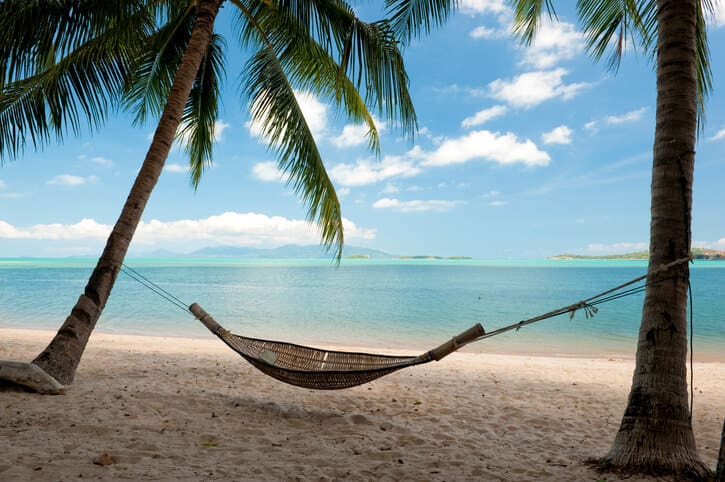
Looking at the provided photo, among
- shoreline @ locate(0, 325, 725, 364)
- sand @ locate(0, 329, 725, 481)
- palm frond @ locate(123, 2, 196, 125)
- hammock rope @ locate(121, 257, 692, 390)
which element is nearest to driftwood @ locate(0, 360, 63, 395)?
sand @ locate(0, 329, 725, 481)

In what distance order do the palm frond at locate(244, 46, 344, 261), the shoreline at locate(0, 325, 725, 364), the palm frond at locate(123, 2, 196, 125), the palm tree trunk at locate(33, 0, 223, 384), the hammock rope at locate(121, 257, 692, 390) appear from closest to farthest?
the hammock rope at locate(121, 257, 692, 390) → the palm tree trunk at locate(33, 0, 223, 384) → the palm frond at locate(244, 46, 344, 261) → the palm frond at locate(123, 2, 196, 125) → the shoreline at locate(0, 325, 725, 364)

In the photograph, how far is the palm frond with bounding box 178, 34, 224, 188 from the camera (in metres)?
4.97

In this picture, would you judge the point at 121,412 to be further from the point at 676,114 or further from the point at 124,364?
the point at 676,114

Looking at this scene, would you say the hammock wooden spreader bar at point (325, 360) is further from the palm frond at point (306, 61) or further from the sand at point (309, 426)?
the palm frond at point (306, 61)

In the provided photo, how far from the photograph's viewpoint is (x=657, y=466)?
1834mm

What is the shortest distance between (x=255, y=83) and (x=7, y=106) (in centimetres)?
186

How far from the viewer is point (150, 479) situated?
1664mm

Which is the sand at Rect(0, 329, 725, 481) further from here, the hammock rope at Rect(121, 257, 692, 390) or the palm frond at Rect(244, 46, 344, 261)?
the palm frond at Rect(244, 46, 344, 261)

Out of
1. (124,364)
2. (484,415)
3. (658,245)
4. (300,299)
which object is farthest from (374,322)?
(658,245)

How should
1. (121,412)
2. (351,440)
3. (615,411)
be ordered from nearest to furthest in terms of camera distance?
(351,440)
(121,412)
(615,411)

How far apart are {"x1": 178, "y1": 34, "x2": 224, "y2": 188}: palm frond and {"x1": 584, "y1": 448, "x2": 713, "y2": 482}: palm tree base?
4.68 metres

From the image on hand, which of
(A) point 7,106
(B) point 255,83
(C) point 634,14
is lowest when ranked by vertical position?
(A) point 7,106

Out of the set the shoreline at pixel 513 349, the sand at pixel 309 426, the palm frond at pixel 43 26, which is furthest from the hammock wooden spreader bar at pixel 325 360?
the shoreline at pixel 513 349

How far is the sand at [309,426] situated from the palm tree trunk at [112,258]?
0.77ft
